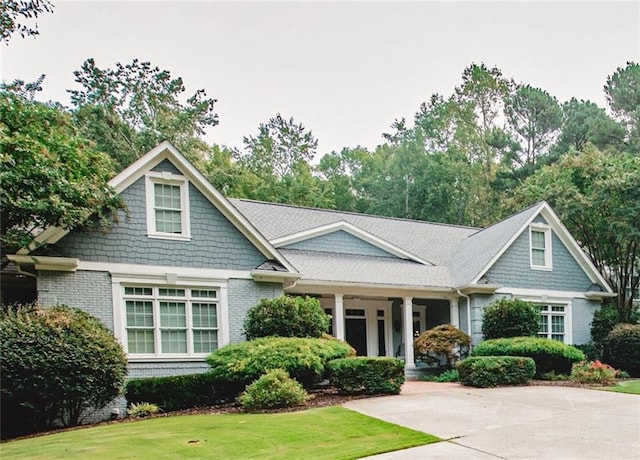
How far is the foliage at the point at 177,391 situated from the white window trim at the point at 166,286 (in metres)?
1.11

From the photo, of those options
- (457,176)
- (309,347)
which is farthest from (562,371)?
(457,176)

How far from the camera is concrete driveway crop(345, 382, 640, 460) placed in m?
6.25

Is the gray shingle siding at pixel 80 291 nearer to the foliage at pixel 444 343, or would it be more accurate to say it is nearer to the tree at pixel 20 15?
the tree at pixel 20 15

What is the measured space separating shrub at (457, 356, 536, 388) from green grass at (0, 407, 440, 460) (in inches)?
217

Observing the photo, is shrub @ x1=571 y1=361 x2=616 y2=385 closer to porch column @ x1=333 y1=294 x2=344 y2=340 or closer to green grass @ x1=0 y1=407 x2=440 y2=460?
porch column @ x1=333 y1=294 x2=344 y2=340

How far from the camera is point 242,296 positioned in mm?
13117

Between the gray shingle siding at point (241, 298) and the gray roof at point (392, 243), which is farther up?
the gray roof at point (392, 243)

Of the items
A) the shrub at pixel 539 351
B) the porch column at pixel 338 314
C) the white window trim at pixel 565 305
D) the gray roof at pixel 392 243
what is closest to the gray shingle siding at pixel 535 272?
the white window trim at pixel 565 305

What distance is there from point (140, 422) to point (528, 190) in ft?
64.2

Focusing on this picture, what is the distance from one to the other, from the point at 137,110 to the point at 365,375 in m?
26.3

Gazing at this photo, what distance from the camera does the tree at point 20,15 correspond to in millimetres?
8859

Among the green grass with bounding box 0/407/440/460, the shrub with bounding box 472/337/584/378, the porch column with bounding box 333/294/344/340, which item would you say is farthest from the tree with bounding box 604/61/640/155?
the green grass with bounding box 0/407/440/460

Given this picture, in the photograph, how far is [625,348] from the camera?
16.4m

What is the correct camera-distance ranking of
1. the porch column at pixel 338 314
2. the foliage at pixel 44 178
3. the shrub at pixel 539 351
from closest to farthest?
1. the foliage at pixel 44 178
2. the shrub at pixel 539 351
3. the porch column at pixel 338 314
